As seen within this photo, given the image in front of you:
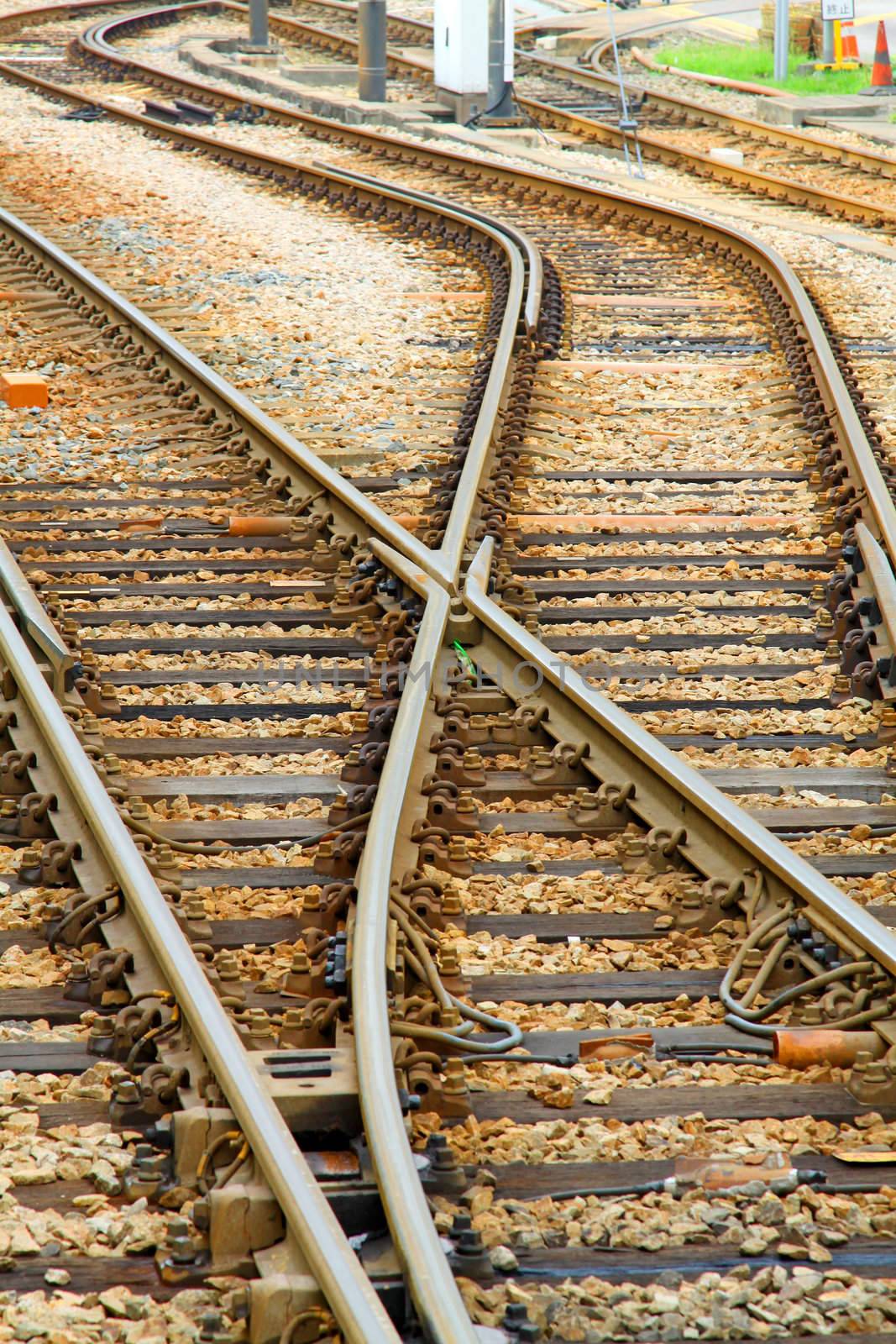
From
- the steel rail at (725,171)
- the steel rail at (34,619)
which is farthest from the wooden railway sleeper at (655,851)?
the steel rail at (725,171)

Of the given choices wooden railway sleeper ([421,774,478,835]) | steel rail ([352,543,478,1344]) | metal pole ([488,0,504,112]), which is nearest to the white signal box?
metal pole ([488,0,504,112])

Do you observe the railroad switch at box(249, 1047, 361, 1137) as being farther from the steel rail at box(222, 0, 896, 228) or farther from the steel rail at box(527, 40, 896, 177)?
the steel rail at box(527, 40, 896, 177)

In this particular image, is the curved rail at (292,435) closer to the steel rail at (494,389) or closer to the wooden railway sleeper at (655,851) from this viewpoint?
the steel rail at (494,389)

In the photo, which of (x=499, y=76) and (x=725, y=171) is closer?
(x=725, y=171)

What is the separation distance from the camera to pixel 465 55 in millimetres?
23250

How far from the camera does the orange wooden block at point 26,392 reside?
9805 millimetres

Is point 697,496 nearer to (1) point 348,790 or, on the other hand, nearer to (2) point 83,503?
(2) point 83,503

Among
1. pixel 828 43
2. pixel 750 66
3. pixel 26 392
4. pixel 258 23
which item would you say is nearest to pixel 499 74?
pixel 750 66

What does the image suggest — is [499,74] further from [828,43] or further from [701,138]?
[828,43]

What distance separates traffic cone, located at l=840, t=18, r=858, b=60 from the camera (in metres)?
28.0

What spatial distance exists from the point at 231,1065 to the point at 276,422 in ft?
19.3

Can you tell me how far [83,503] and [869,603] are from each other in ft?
11.4

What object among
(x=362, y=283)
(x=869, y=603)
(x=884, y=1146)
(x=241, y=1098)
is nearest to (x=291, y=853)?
(x=241, y=1098)

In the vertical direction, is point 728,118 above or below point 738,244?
above
